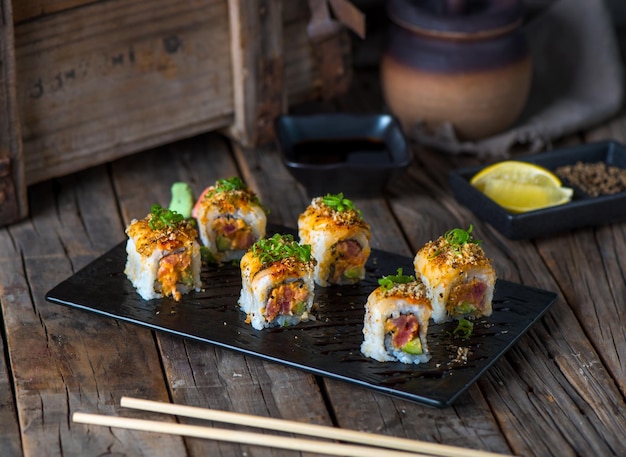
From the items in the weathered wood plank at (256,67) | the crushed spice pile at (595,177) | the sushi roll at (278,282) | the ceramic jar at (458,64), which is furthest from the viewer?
the ceramic jar at (458,64)

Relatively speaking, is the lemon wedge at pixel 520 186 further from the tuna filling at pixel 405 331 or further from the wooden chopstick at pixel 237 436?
the wooden chopstick at pixel 237 436

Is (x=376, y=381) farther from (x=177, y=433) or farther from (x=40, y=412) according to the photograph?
(x=40, y=412)

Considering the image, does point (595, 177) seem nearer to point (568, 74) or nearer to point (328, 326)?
point (568, 74)

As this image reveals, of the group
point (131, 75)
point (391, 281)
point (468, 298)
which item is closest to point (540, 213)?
point (468, 298)

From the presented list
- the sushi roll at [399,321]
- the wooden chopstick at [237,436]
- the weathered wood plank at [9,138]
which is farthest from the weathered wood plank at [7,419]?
the sushi roll at [399,321]

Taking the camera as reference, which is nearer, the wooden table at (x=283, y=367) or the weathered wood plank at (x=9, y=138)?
the wooden table at (x=283, y=367)

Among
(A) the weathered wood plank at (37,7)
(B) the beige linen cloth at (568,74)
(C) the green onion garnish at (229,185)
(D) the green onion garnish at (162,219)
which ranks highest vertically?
(A) the weathered wood plank at (37,7)
